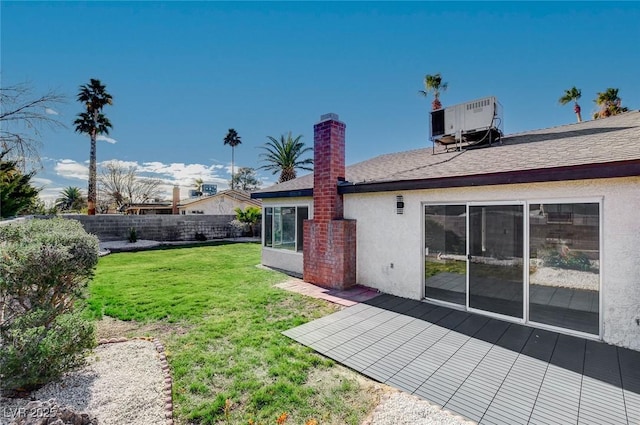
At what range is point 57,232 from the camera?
3.90 m

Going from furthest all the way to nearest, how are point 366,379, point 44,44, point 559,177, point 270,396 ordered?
point 44,44
point 559,177
point 366,379
point 270,396

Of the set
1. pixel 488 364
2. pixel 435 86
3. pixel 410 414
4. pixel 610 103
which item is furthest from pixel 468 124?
pixel 610 103

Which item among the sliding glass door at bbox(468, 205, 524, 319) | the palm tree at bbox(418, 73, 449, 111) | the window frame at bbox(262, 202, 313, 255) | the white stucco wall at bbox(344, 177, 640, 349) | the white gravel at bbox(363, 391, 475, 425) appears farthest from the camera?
the palm tree at bbox(418, 73, 449, 111)

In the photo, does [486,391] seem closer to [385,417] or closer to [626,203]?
[385,417]

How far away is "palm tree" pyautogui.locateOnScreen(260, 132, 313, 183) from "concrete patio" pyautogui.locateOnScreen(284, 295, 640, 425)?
75.2 feet

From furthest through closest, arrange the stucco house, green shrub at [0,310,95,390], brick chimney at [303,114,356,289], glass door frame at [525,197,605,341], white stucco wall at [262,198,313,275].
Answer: white stucco wall at [262,198,313,275]
brick chimney at [303,114,356,289]
glass door frame at [525,197,605,341]
the stucco house
green shrub at [0,310,95,390]

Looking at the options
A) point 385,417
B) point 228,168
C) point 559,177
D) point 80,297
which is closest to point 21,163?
point 80,297

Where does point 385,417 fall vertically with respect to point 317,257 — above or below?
below

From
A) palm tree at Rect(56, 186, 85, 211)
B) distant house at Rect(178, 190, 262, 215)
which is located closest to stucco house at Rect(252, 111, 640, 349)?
distant house at Rect(178, 190, 262, 215)

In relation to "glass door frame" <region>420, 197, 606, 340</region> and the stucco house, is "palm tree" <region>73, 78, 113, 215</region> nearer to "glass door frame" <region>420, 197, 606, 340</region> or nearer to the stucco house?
the stucco house

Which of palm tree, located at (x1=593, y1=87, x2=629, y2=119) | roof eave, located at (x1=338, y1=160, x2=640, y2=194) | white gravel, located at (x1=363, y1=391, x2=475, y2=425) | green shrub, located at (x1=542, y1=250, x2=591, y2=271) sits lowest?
white gravel, located at (x1=363, y1=391, x2=475, y2=425)

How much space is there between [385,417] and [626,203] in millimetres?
4955

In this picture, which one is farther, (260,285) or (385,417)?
(260,285)

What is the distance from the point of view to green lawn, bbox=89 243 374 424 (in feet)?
10.4
